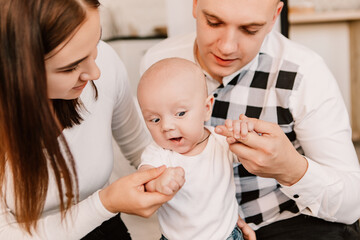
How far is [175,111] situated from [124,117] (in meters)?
0.53

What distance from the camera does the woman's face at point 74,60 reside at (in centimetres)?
100

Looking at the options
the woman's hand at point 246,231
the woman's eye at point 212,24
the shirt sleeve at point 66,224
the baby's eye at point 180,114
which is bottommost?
the woman's hand at point 246,231

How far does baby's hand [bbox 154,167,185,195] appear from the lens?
1.04 metres

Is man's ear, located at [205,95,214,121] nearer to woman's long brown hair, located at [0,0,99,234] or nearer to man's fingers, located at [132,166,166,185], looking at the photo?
man's fingers, located at [132,166,166,185]

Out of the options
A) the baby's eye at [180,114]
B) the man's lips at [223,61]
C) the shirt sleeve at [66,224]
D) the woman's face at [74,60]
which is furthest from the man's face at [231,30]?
the shirt sleeve at [66,224]

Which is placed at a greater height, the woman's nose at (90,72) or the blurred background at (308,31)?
the woman's nose at (90,72)

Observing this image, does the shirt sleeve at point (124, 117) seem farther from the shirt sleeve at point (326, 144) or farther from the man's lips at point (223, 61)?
the shirt sleeve at point (326, 144)

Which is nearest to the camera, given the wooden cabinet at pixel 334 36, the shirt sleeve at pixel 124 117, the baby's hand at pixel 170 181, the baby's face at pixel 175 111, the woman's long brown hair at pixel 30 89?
the woman's long brown hair at pixel 30 89

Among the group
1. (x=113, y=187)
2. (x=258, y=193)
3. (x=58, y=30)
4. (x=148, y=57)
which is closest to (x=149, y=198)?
(x=113, y=187)

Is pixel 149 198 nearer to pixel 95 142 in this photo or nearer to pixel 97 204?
pixel 97 204

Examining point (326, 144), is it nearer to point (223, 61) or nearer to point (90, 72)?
point (223, 61)

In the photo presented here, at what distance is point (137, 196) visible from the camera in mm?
1092

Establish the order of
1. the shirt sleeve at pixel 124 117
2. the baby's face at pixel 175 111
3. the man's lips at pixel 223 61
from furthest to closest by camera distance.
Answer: the shirt sleeve at pixel 124 117
the man's lips at pixel 223 61
the baby's face at pixel 175 111

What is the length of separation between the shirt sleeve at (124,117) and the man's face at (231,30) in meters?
0.33
